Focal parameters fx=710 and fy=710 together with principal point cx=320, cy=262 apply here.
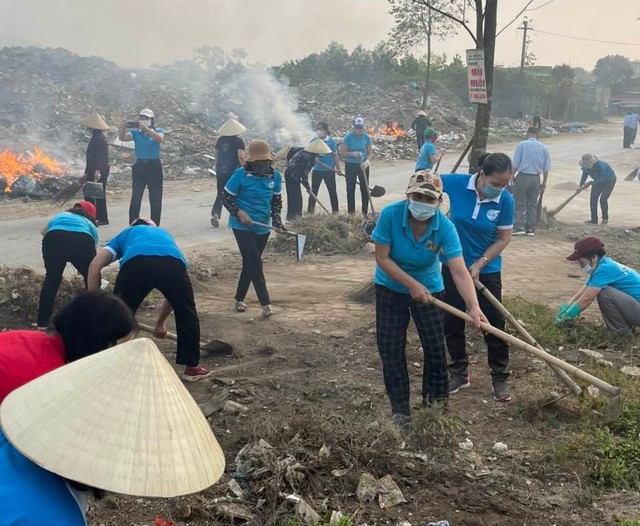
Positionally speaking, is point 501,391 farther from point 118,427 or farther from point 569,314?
point 118,427

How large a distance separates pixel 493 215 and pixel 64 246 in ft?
11.1

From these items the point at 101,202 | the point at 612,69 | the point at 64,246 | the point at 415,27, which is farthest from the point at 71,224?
the point at 612,69

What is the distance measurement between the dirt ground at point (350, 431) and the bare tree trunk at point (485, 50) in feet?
5.80

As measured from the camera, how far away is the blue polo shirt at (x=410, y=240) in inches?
161

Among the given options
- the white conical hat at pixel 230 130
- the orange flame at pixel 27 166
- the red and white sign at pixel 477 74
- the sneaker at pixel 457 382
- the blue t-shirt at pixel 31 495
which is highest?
the red and white sign at pixel 477 74

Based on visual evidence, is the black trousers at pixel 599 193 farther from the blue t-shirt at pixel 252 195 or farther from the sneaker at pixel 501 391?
the sneaker at pixel 501 391

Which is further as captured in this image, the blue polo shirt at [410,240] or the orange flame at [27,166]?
the orange flame at [27,166]

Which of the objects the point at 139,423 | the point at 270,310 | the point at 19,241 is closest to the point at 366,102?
the point at 19,241

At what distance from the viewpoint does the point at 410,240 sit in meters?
4.12

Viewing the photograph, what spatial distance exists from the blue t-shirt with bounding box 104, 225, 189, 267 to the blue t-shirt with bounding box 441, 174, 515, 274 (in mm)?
1962

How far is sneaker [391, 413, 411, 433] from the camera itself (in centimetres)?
420

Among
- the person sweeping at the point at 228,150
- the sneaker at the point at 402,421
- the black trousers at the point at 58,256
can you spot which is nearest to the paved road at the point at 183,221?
the person sweeping at the point at 228,150

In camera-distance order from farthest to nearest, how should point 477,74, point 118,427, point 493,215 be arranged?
1. point 477,74
2. point 493,215
3. point 118,427

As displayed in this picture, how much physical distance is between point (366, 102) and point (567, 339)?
26.8 metres
